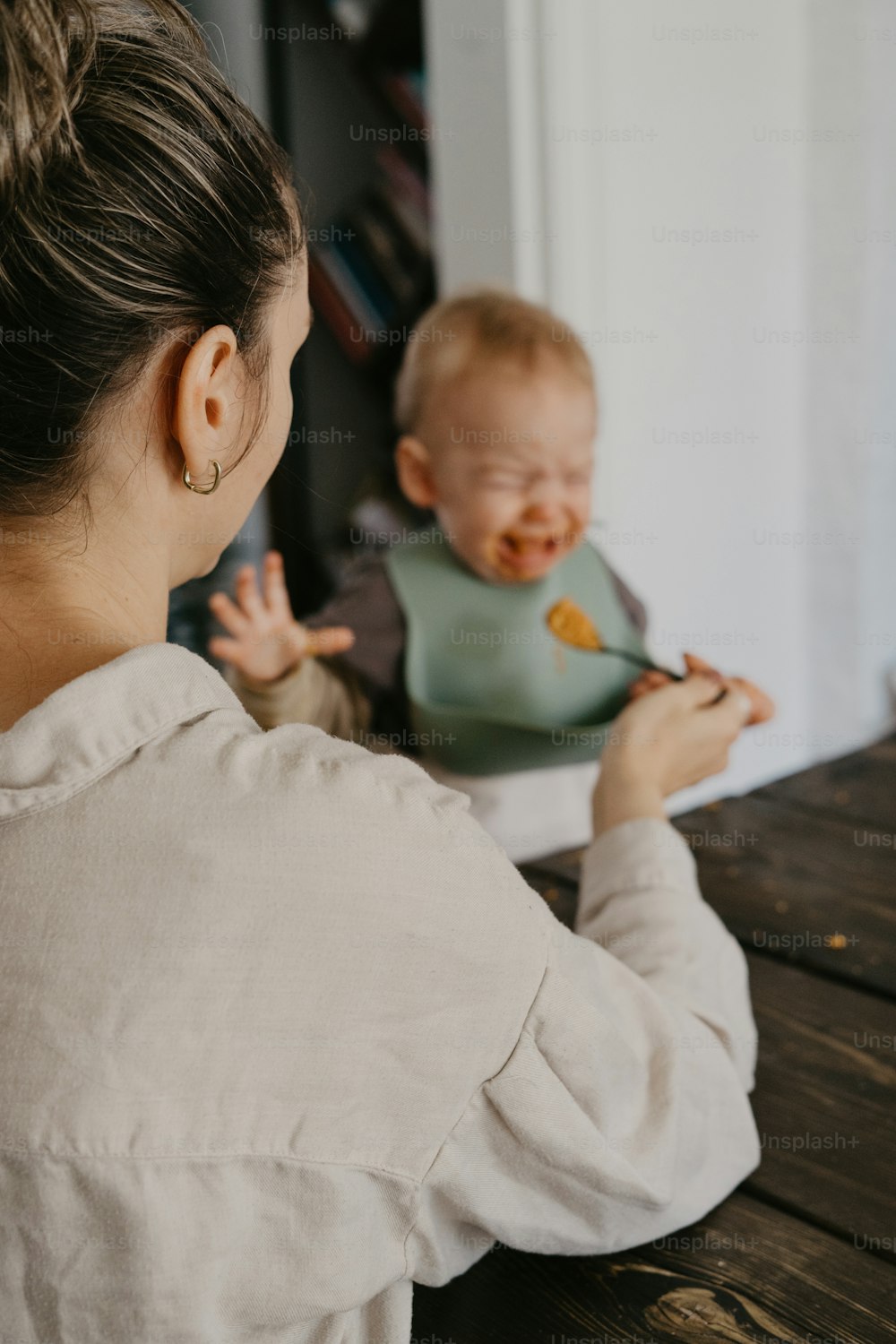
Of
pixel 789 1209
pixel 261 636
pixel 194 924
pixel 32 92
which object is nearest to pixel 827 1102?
pixel 789 1209

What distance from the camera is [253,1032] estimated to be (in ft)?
1.71

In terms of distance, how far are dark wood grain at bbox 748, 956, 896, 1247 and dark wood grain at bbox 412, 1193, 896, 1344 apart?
20 millimetres

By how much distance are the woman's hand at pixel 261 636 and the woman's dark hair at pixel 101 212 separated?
69cm

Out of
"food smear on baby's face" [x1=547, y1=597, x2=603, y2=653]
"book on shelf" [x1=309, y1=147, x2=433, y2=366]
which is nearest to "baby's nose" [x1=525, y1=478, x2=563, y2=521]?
"food smear on baby's face" [x1=547, y1=597, x2=603, y2=653]

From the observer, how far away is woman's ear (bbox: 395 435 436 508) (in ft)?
4.92

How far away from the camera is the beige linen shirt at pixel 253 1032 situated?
51 cm

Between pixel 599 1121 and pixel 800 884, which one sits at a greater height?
pixel 599 1121

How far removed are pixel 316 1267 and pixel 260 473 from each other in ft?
1.40

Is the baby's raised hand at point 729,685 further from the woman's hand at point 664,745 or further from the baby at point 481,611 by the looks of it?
the baby at point 481,611

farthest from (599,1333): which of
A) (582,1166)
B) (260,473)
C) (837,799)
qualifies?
(837,799)

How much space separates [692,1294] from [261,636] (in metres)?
0.86

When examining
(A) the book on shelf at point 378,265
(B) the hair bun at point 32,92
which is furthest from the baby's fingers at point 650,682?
(A) the book on shelf at point 378,265

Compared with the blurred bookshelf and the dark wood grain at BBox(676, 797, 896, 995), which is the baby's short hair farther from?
the blurred bookshelf

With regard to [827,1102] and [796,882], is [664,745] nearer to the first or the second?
[796,882]
